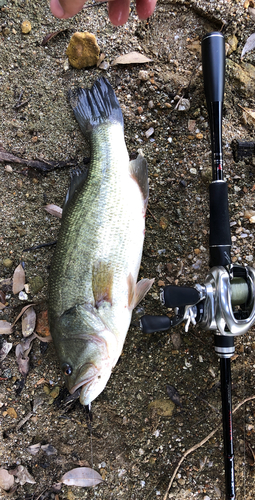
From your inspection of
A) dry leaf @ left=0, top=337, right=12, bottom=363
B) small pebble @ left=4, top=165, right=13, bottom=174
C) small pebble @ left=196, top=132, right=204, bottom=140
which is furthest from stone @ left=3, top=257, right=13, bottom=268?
small pebble @ left=196, top=132, right=204, bottom=140

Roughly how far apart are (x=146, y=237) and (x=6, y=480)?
2.06 m

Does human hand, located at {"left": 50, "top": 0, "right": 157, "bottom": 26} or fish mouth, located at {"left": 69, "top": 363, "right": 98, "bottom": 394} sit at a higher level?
human hand, located at {"left": 50, "top": 0, "right": 157, "bottom": 26}

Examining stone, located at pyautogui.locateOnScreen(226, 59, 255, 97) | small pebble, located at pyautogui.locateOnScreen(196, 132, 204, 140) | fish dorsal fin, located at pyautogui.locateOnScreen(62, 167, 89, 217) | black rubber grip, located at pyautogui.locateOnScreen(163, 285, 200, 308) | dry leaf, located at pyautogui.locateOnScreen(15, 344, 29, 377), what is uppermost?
stone, located at pyautogui.locateOnScreen(226, 59, 255, 97)

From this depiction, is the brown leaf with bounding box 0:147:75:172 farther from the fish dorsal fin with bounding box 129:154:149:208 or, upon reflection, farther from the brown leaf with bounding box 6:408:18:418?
the brown leaf with bounding box 6:408:18:418

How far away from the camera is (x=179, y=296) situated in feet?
5.59

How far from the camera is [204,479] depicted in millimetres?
2312

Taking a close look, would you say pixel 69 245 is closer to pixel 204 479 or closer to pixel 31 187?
pixel 31 187

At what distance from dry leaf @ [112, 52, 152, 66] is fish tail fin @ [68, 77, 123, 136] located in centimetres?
25

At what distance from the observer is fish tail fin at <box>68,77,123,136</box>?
2.42 metres

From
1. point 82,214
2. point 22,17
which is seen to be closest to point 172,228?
point 82,214

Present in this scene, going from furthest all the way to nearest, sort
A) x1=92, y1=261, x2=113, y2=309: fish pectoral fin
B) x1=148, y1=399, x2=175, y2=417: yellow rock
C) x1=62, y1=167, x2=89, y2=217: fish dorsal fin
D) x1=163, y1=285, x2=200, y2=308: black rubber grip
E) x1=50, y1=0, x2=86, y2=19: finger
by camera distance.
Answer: x1=148, y1=399, x2=175, y2=417: yellow rock < x1=62, y1=167, x2=89, y2=217: fish dorsal fin < x1=92, y1=261, x2=113, y2=309: fish pectoral fin < x1=163, y1=285, x2=200, y2=308: black rubber grip < x1=50, y1=0, x2=86, y2=19: finger

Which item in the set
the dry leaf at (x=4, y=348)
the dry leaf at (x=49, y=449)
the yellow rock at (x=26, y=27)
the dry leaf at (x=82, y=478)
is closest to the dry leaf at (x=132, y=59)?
the yellow rock at (x=26, y=27)

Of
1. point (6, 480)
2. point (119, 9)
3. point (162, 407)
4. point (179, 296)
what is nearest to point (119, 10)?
point (119, 9)

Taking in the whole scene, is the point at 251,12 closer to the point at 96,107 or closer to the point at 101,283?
the point at 96,107
